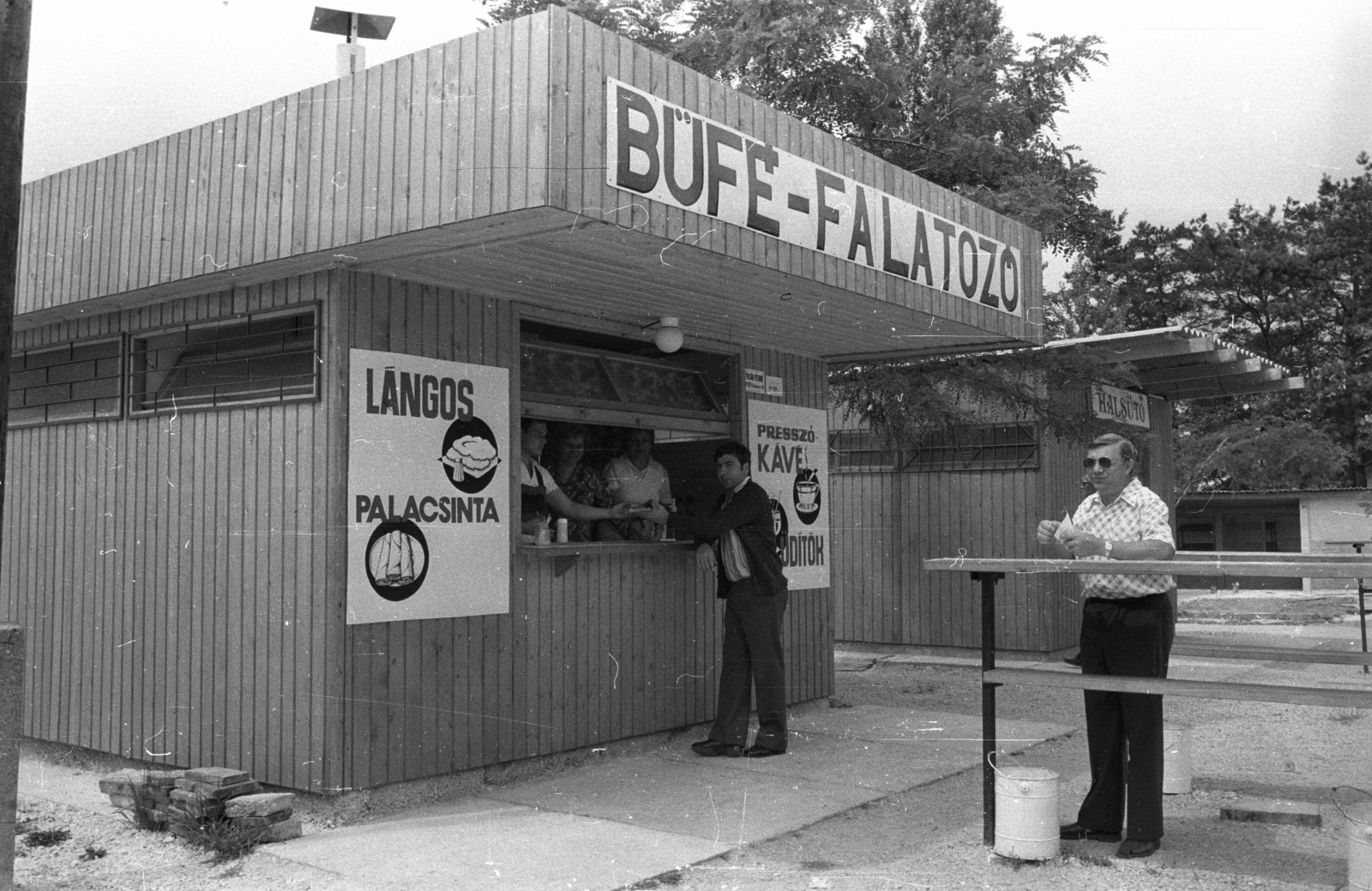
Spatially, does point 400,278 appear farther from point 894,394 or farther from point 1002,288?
point 894,394

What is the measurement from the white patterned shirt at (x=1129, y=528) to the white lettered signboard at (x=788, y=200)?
220 cm

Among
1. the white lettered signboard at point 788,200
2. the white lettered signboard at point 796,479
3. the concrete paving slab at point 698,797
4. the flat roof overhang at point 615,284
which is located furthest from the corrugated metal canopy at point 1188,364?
the concrete paving slab at point 698,797

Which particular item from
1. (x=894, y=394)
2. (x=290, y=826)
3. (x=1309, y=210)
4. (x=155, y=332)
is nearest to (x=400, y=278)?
(x=155, y=332)

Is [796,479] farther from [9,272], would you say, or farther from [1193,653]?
[9,272]

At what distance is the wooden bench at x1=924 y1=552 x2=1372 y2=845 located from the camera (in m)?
4.71

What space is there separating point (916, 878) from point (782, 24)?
987 cm

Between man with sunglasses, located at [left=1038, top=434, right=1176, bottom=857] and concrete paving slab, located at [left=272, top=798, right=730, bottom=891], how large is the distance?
180 cm

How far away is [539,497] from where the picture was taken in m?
7.82

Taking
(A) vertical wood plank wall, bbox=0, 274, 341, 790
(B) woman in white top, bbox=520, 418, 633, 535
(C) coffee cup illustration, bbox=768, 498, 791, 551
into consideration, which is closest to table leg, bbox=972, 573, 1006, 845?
(B) woman in white top, bbox=520, 418, 633, 535

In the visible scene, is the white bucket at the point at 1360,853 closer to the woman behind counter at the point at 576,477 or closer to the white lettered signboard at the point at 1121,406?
the woman behind counter at the point at 576,477

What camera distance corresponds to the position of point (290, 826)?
5766 mm

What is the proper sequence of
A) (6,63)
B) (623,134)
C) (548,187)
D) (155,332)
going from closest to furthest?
(6,63)
(548,187)
(623,134)
(155,332)

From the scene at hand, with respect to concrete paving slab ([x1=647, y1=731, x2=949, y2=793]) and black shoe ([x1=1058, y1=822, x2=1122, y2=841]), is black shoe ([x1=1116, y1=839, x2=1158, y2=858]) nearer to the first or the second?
black shoe ([x1=1058, y1=822, x2=1122, y2=841])

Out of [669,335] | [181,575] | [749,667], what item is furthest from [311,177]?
[749,667]
